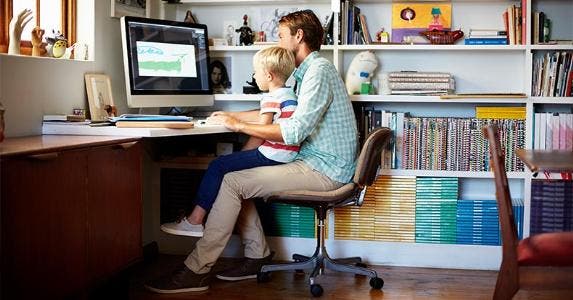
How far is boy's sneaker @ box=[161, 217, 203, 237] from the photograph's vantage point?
3480 millimetres

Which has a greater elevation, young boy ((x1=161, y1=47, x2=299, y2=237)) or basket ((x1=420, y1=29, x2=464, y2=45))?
basket ((x1=420, y1=29, x2=464, y2=45))

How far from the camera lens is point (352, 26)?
13.4 ft

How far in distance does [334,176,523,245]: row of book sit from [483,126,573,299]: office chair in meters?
1.63

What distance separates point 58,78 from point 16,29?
0.96 ft

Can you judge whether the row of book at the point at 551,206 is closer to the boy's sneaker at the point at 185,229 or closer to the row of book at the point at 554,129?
the row of book at the point at 554,129

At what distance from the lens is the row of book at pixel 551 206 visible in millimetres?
3855

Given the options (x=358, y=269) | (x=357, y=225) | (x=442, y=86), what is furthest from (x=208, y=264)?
(x=442, y=86)

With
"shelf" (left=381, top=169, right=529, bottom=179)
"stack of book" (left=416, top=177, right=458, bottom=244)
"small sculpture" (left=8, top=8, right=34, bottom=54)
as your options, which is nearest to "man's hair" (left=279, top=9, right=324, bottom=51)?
"shelf" (left=381, top=169, right=529, bottom=179)

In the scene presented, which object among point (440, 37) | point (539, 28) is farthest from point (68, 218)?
point (539, 28)

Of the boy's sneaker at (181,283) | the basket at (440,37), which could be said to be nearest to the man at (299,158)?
the boy's sneaker at (181,283)

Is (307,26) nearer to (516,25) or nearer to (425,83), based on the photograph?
(425,83)

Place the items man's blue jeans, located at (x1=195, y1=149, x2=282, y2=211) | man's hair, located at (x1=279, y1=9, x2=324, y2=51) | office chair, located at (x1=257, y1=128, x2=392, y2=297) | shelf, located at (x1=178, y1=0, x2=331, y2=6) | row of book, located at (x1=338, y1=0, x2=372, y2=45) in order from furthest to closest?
shelf, located at (x1=178, y1=0, x2=331, y2=6) → row of book, located at (x1=338, y1=0, x2=372, y2=45) → man's hair, located at (x1=279, y1=9, x2=324, y2=51) → man's blue jeans, located at (x1=195, y1=149, x2=282, y2=211) → office chair, located at (x1=257, y1=128, x2=392, y2=297)

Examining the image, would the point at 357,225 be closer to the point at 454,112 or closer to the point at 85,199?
the point at 454,112

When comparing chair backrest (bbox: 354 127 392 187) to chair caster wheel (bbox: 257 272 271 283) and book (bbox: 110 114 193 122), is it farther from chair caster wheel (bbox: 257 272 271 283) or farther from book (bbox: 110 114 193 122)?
book (bbox: 110 114 193 122)
